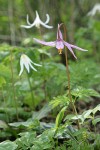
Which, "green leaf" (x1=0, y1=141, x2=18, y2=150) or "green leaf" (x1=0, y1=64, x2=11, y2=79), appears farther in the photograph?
"green leaf" (x1=0, y1=64, x2=11, y2=79)

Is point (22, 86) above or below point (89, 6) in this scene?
below

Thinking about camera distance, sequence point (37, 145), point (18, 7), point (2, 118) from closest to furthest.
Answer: point (37, 145), point (2, 118), point (18, 7)

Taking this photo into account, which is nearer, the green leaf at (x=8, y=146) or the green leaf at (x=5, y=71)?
the green leaf at (x=8, y=146)

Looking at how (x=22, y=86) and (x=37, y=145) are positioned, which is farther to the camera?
(x=22, y=86)

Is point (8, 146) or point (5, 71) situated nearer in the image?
point (8, 146)

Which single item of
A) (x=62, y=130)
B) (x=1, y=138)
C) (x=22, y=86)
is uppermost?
(x=22, y=86)

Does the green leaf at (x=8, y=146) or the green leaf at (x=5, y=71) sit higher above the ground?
the green leaf at (x=5, y=71)

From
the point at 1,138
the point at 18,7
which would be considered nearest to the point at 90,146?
the point at 1,138

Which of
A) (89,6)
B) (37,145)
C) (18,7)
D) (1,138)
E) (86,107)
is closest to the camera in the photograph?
(37,145)

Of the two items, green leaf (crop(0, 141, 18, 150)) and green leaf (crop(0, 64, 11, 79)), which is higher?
green leaf (crop(0, 64, 11, 79))

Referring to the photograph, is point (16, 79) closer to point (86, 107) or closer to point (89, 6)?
point (86, 107)

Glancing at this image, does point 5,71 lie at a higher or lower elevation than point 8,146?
higher
